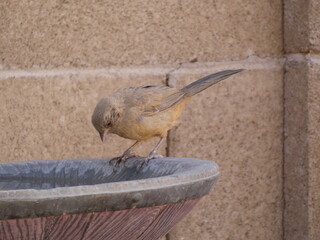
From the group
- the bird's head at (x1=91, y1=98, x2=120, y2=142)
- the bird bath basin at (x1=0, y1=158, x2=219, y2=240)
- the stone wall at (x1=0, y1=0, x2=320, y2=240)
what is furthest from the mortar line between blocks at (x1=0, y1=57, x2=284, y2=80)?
the bird bath basin at (x1=0, y1=158, x2=219, y2=240)

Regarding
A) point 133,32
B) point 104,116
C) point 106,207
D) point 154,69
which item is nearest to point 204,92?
point 154,69

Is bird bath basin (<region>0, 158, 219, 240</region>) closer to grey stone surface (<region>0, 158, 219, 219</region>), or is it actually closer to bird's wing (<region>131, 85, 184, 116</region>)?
grey stone surface (<region>0, 158, 219, 219</region>)

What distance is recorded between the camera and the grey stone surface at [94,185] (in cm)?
167

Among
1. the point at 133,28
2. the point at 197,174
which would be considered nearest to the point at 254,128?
the point at 133,28

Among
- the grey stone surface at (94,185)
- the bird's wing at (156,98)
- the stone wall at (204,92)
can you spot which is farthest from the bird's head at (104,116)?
the grey stone surface at (94,185)

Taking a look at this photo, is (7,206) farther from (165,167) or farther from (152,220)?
(165,167)

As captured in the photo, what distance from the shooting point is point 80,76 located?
3438mm

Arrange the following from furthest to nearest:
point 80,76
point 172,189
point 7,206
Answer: point 80,76, point 172,189, point 7,206

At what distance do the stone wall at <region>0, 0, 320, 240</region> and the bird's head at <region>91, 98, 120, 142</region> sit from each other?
343mm

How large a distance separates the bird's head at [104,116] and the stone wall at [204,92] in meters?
0.34

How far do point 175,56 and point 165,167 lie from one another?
4.94 feet

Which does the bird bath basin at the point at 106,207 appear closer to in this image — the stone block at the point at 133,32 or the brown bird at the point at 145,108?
the brown bird at the point at 145,108

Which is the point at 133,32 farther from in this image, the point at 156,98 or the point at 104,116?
the point at 104,116

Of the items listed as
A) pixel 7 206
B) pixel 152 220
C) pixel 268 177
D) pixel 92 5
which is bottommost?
pixel 268 177
